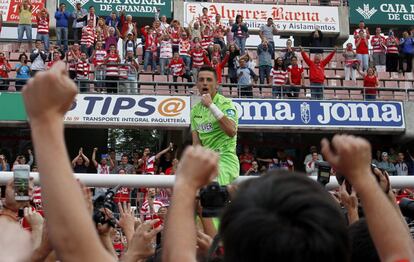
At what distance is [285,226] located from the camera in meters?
1.60

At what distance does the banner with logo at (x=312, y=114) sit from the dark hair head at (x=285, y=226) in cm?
1874

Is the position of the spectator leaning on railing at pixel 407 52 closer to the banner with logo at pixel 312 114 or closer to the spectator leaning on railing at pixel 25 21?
the banner with logo at pixel 312 114

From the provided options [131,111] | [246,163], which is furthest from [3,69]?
[246,163]

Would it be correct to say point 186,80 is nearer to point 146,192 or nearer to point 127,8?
point 127,8

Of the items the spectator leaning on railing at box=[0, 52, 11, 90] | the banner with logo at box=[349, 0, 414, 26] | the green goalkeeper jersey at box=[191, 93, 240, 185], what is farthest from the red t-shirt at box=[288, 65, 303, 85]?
the green goalkeeper jersey at box=[191, 93, 240, 185]

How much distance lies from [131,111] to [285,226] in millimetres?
18757

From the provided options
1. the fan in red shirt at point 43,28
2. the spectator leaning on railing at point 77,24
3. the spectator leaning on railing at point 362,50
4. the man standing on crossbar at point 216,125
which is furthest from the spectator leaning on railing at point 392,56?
the man standing on crossbar at point 216,125

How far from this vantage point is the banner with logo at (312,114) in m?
20.6

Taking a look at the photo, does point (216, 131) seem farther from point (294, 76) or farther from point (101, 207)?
point (294, 76)

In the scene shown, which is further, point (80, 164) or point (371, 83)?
point (371, 83)

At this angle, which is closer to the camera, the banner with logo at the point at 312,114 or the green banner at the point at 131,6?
A: the banner with logo at the point at 312,114

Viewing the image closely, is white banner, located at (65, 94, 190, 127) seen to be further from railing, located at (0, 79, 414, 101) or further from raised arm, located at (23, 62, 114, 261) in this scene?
raised arm, located at (23, 62, 114, 261)

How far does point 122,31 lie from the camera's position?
22641mm

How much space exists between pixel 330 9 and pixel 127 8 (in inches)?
299
